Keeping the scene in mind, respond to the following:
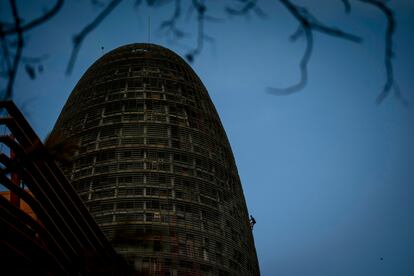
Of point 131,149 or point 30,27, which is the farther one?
point 131,149

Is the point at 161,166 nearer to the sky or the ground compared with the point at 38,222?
nearer to the sky

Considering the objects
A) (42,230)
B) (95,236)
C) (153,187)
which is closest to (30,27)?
(42,230)

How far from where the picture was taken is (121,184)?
189 feet

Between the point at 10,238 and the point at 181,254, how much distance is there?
39765 mm

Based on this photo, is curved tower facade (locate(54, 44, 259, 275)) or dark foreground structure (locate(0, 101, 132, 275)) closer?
dark foreground structure (locate(0, 101, 132, 275))

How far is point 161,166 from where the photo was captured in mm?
59562

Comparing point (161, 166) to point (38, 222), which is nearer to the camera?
point (38, 222)

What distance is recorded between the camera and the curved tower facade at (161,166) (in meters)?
54.0

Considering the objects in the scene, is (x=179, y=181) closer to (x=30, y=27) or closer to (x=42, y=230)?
(x=42, y=230)

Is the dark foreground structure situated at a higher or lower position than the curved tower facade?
lower

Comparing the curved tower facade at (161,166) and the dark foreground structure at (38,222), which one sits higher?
the curved tower facade at (161,166)

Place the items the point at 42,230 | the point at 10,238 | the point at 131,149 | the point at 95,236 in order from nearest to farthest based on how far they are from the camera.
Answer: the point at 10,238 < the point at 42,230 < the point at 95,236 < the point at 131,149

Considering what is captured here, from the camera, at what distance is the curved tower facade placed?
53969 millimetres

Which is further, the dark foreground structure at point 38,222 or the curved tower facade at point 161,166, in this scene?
the curved tower facade at point 161,166
